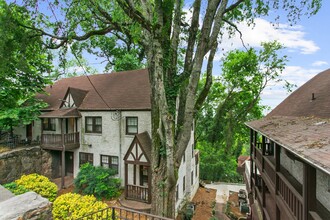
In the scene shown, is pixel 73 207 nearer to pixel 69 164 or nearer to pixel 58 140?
pixel 58 140

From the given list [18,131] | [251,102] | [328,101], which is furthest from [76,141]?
[251,102]

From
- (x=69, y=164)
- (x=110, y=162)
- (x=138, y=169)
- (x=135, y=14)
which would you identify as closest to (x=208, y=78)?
(x=135, y=14)

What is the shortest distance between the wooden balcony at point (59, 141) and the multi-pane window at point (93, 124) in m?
1.15

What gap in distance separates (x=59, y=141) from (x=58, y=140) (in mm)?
186

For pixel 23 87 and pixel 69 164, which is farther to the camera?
pixel 69 164

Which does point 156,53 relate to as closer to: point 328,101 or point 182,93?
point 182,93

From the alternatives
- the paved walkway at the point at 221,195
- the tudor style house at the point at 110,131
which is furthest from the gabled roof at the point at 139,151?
the paved walkway at the point at 221,195

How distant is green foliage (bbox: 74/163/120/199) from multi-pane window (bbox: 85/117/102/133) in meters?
3.13

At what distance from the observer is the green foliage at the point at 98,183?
41.6 ft

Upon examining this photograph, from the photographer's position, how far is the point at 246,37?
9.73 meters

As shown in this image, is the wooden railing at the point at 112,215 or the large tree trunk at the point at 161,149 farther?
the large tree trunk at the point at 161,149

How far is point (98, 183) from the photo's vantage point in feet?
42.3

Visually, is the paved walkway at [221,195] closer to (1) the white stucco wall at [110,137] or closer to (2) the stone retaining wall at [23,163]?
(1) the white stucco wall at [110,137]

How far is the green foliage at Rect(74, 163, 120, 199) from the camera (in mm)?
12680
